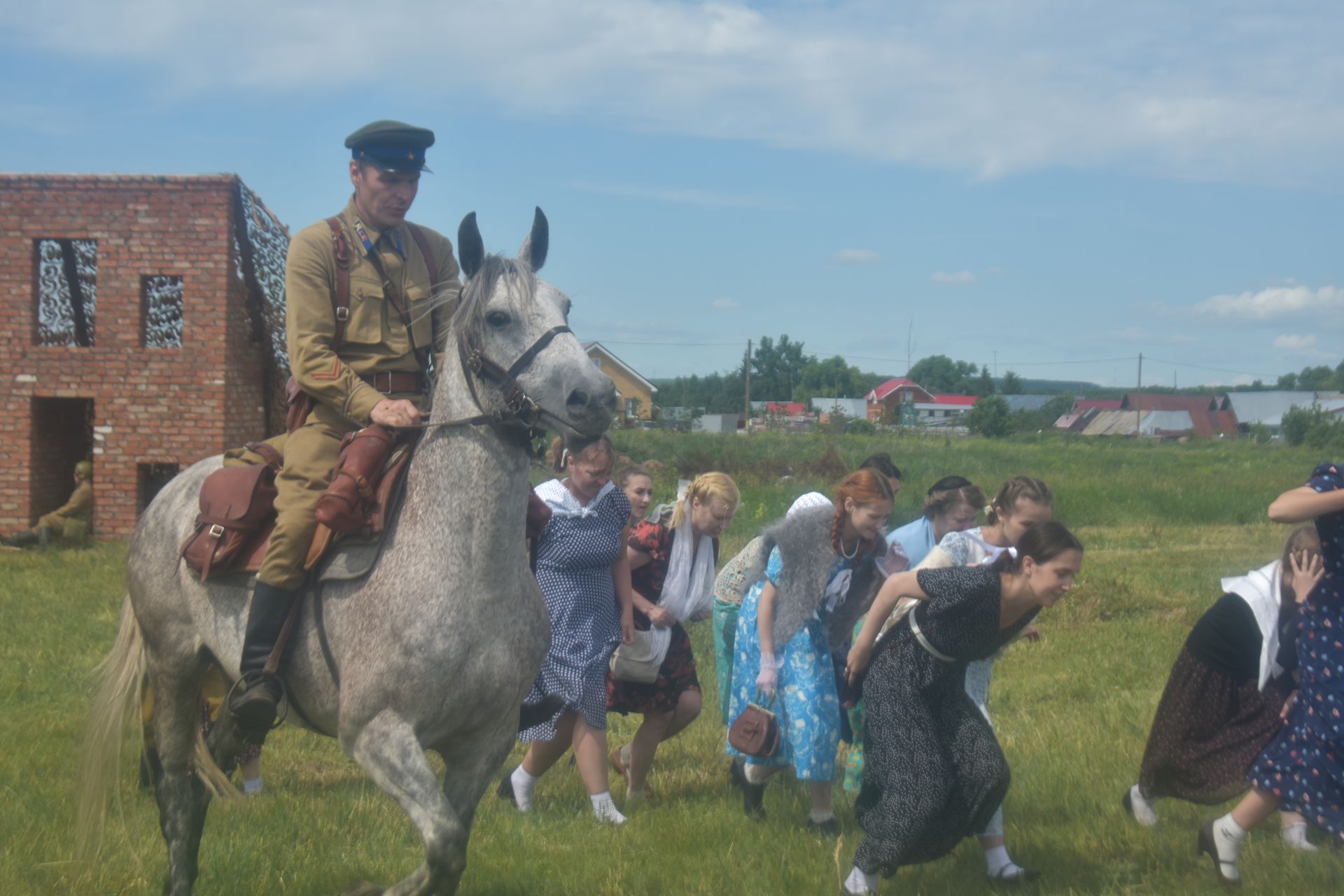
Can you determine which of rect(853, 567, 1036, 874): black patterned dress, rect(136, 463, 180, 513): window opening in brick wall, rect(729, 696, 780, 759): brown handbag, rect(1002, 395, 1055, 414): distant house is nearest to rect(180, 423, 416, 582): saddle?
rect(853, 567, 1036, 874): black patterned dress

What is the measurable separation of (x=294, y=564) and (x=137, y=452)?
15175 millimetres

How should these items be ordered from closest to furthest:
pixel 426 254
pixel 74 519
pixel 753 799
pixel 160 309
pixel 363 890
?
pixel 363 890 < pixel 426 254 < pixel 753 799 < pixel 74 519 < pixel 160 309

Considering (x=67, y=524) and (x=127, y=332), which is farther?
(x=127, y=332)

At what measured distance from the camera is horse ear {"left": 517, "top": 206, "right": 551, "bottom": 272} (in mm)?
4496

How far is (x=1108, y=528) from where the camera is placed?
24.1 m

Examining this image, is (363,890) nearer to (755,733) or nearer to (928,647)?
(755,733)

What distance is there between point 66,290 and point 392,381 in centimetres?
1636

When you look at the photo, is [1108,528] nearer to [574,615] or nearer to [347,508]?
[574,615]

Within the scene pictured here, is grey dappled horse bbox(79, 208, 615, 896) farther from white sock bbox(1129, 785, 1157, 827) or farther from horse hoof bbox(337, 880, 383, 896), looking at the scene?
white sock bbox(1129, 785, 1157, 827)

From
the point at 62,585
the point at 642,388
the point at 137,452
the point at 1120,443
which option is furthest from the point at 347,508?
the point at 1120,443

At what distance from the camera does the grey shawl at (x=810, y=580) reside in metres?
6.10

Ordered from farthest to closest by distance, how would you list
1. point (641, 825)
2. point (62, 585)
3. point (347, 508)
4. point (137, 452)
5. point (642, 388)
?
point (642, 388), point (137, 452), point (62, 585), point (641, 825), point (347, 508)

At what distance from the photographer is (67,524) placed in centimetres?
1775

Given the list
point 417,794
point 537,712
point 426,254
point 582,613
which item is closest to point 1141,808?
point 582,613
